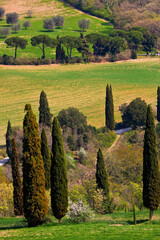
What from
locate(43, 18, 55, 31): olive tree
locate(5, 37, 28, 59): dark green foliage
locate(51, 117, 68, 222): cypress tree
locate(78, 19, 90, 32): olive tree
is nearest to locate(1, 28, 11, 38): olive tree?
locate(5, 37, 28, 59): dark green foliage

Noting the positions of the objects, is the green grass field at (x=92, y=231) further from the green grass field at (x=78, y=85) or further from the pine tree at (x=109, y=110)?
the green grass field at (x=78, y=85)

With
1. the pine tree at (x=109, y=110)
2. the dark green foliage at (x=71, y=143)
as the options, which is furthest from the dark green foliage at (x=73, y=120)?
the pine tree at (x=109, y=110)

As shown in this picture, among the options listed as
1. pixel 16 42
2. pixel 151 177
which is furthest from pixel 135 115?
pixel 16 42

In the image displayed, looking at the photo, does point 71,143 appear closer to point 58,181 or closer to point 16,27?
point 58,181

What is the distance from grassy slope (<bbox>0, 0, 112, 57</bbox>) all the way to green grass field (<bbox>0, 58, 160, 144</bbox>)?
16.1 meters

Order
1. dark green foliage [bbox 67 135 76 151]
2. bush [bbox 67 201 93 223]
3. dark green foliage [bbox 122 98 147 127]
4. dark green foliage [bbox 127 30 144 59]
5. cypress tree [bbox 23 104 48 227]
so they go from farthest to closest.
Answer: dark green foliage [bbox 127 30 144 59]
dark green foliage [bbox 122 98 147 127]
dark green foliage [bbox 67 135 76 151]
bush [bbox 67 201 93 223]
cypress tree [bbox 23 104 48 227]

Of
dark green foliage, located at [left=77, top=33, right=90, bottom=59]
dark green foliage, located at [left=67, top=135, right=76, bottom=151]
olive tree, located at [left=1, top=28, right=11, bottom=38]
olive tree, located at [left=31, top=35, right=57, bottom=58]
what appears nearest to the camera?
dark green foliage, located at [left=67, top=135, right=76, bottom=151]

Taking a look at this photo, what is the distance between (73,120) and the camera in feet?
248

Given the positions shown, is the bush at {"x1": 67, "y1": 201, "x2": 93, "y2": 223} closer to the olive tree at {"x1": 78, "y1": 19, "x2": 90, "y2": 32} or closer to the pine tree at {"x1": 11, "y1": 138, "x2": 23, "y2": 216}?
the pine tree at {"x1": 11, "y1": 138, "x2": 23, "y2": 216}

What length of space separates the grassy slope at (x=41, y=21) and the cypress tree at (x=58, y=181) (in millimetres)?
99700

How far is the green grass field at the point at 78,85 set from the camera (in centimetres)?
9674

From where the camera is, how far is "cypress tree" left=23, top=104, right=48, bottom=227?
3158 cm

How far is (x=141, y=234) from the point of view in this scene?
27.6 m

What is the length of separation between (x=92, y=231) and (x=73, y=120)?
47153mm
